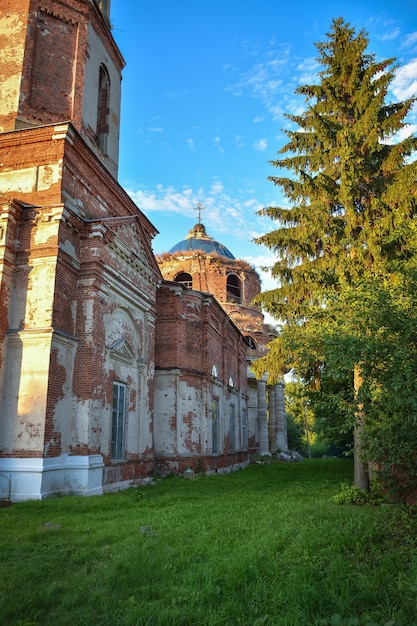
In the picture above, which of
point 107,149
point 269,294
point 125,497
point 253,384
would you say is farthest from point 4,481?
point 253,384

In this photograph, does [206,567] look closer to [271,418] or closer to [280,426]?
[280,426]

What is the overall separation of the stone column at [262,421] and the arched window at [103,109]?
22.4m

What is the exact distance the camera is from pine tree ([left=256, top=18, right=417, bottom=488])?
13328mm

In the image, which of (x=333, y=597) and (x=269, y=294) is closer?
(x=333, y=597)

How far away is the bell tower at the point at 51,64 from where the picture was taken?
13.5m

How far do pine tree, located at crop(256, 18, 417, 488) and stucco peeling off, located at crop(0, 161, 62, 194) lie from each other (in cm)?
638

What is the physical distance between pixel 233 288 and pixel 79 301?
2453 cm

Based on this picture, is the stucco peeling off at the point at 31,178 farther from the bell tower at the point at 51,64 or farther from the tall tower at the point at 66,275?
the bell tower at the point at 51,64

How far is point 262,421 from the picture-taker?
1325 inches

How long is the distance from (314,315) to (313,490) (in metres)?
5.56

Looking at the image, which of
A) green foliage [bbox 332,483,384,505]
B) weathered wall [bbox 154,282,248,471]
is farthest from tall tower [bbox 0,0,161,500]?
green foliage [bbox 332,483,384,505]

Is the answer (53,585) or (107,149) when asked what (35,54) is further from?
(53,585)

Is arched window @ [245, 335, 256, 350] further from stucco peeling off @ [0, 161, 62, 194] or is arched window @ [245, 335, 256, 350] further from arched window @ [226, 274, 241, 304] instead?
stucco peeling off @ [0, 161, 62, 194]

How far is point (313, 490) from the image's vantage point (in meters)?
13.1
